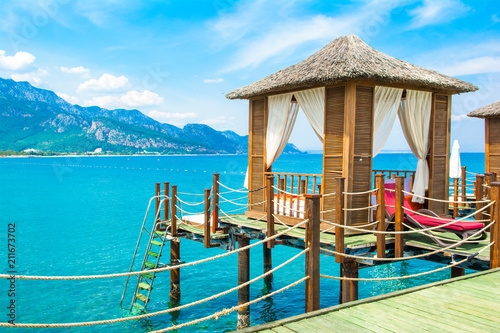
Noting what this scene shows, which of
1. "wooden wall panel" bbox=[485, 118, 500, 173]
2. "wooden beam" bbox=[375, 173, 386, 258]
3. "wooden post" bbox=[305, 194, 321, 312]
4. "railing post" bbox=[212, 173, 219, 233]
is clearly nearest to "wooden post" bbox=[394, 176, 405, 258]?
"wooden beam" bbox=[375, 173, 386, 258]

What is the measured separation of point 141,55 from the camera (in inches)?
1219

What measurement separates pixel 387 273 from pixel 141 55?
982 inches

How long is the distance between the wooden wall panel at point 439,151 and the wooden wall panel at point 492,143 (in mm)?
7535

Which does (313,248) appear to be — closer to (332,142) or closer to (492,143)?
(332,142)

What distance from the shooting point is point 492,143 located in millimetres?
15078

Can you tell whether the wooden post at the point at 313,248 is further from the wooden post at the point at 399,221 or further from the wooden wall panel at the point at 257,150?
the wooden wall panel at the point at 257,150

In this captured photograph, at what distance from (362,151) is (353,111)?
80 cm

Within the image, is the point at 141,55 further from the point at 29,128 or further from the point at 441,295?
the point at 29,128

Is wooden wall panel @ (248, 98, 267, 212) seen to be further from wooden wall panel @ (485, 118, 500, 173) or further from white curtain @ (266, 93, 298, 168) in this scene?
wooden wall panel @ (485, 118, 500, 173)

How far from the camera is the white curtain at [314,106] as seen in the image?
7945 millimetres

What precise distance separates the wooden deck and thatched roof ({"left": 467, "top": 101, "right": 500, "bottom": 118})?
38.5 ft

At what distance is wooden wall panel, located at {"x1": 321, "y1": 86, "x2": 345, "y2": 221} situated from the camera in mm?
7656

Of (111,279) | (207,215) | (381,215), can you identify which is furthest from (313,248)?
(111,279)

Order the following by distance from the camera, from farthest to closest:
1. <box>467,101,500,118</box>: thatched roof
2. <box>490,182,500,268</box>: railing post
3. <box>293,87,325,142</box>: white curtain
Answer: <box>467,101,500,118</box>: thatched roof < <box>293,87,325,142</box>: white curtain < <box>490,182,500,268</box>: railing post
